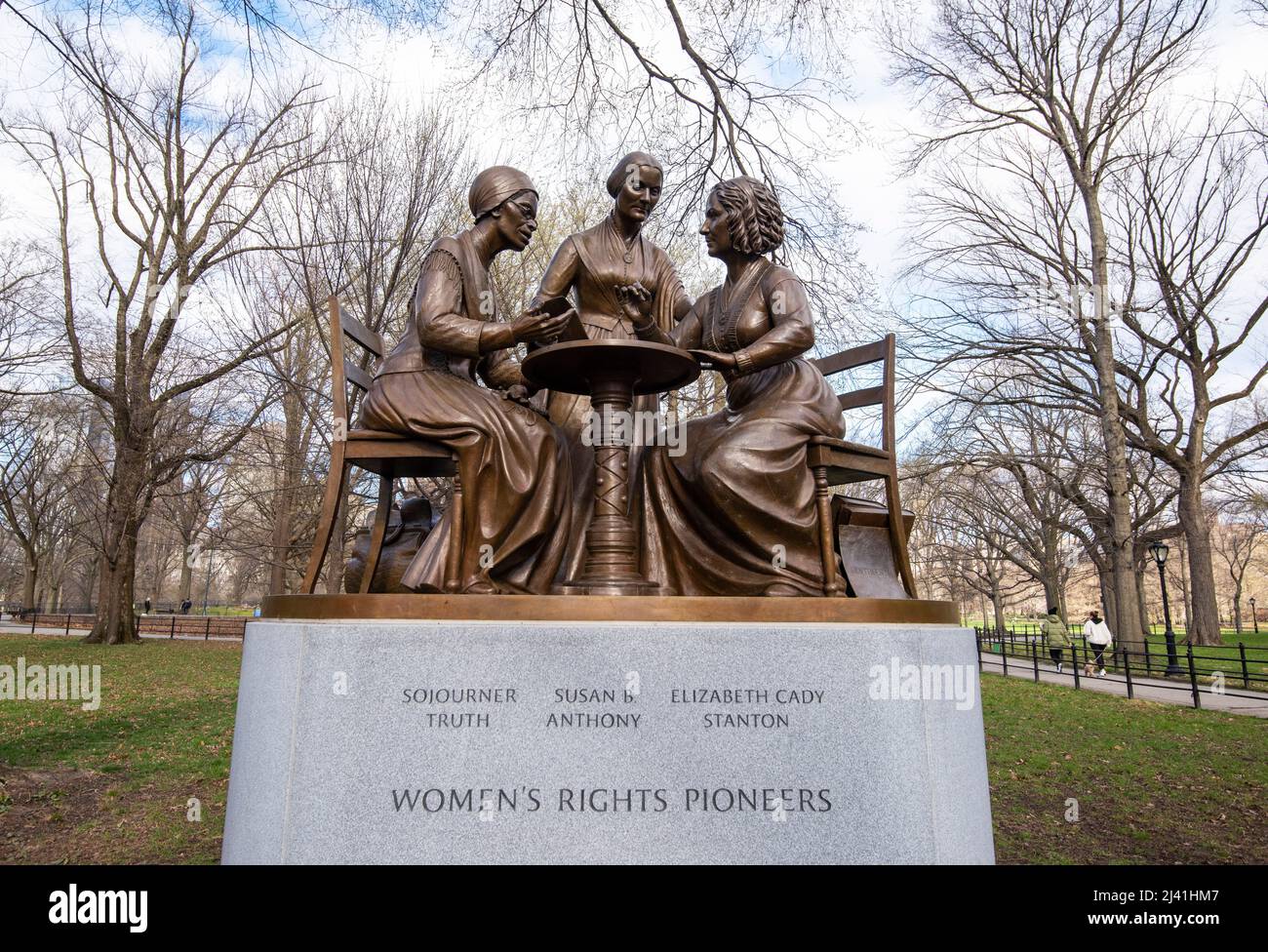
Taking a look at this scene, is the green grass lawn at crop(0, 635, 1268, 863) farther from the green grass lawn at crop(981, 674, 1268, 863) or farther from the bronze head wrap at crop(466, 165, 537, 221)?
the bronze head wrap at crop(466, 165, 537, 221)

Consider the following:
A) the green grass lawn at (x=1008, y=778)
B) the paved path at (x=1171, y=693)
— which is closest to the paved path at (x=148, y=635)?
the green grass lawn at (x=1008, y=778)

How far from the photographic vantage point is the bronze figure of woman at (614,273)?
15.5 feet

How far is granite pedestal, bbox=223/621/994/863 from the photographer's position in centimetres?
320

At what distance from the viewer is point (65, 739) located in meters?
9.63

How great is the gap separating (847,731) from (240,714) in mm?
2452

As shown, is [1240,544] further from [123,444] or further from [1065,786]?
[123,444]

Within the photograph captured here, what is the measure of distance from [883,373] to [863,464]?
1.63ft

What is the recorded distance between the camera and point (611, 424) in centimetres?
411

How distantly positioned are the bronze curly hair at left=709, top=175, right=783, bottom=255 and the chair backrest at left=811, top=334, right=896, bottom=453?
0.73 m

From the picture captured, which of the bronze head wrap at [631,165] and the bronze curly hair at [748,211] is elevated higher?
the bronze head wrap at [631,165]

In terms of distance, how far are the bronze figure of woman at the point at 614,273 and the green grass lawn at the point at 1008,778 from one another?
3.93 meters

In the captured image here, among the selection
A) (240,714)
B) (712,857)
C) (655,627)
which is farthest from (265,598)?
(712,857)
